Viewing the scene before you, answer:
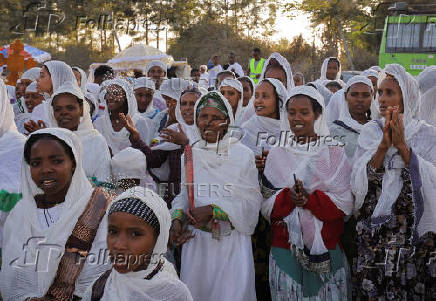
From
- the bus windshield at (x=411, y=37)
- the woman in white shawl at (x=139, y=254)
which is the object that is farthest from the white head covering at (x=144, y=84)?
the bus windshield at (x=411, y=37)

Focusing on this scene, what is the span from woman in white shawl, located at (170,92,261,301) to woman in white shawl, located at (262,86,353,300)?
0.63ft

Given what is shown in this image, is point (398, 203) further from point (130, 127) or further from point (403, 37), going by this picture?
point (403, 37)

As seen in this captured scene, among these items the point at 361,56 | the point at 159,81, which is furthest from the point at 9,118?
the point at 361,56

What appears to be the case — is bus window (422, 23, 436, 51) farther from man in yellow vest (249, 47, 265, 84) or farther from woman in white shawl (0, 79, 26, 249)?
woman in white shawl (0, 79, 26, 249)

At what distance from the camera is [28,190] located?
281 centimetres

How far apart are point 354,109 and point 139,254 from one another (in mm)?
2954

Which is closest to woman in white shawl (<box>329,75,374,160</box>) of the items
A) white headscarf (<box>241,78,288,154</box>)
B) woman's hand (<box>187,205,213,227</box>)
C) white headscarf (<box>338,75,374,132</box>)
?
white headscarf (<box>338,75,374,132</box>)

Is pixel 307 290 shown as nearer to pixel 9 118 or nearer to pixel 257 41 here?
→ pixel 9 118

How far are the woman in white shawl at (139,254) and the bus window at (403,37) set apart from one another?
1300cm

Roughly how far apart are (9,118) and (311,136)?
2.23 m

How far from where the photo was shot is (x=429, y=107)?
413cm

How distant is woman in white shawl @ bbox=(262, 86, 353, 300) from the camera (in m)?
3.50

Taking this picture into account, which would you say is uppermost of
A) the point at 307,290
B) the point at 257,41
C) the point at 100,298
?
the point at 257,41

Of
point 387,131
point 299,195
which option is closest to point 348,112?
point 387,131
